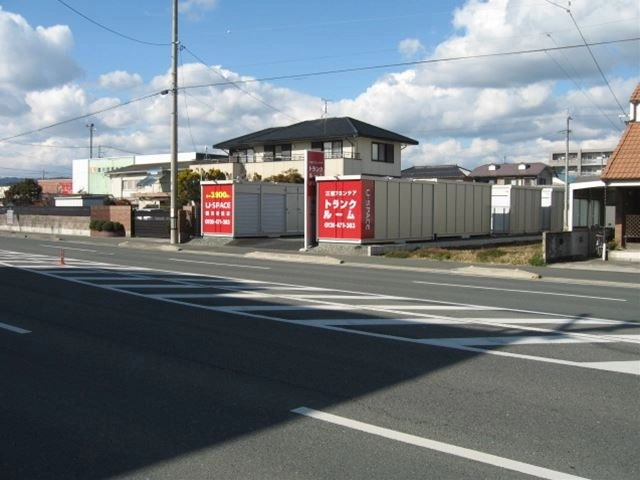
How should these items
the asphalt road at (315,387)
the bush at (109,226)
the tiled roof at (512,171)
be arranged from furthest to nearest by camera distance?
1. the tiled roof at (512,171)
2. the bush at (109,226)
3. the asphalt road at (315,387)

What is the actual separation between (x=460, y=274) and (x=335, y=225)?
31.0 ft

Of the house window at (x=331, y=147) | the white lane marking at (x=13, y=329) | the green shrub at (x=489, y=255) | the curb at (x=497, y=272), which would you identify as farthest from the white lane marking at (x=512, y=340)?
the house window at (x=331, y=147)

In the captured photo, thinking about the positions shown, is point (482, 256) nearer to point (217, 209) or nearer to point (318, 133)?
point (217, 209)

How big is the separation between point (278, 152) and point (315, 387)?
50.8m

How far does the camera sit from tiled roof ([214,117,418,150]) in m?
53.7

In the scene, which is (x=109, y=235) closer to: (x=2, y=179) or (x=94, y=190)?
(x=94, y=190)

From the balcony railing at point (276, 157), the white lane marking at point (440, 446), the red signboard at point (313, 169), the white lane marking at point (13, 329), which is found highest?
the balcony railing at point (276, 157)

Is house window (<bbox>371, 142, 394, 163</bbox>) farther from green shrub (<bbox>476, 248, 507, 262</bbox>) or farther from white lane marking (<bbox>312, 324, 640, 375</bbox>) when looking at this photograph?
white lane marking (<bbox>312, 324, 640, 375</bbox>)

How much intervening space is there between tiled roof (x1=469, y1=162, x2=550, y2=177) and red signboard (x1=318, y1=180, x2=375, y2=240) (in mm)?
78049

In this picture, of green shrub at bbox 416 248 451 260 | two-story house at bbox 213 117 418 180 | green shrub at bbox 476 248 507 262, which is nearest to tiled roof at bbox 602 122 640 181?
green shrub at bbox 476 248 507 262

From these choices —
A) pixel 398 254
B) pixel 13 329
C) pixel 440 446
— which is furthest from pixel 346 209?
pixel 440 446

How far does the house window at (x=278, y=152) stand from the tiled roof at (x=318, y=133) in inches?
21.1

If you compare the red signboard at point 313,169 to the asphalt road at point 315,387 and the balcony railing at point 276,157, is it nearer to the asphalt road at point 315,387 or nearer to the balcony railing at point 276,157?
the asphalt road at point 315,387

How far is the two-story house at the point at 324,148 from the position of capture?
5312 centimetres
